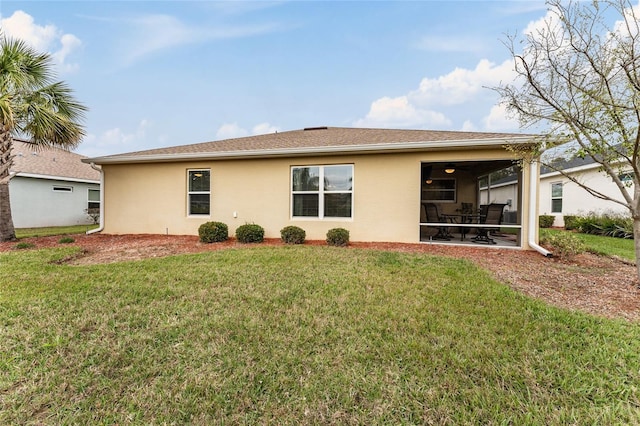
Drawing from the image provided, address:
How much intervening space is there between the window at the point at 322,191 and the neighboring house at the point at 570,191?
22.6 ft

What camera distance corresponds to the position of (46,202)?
13.7m

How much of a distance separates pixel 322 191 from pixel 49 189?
595 inches

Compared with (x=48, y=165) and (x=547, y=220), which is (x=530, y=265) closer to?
(x=547, y=220)

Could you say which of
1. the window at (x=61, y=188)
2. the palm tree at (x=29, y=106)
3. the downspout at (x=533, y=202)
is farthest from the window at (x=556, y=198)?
the window at (x=61, y=188)

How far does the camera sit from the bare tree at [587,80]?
398 cm

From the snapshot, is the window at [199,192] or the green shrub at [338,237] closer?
the green shrub at [338,237]

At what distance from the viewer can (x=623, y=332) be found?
2.83 m

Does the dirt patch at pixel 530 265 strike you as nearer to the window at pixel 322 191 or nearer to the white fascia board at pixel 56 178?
the window at pixel 322 191

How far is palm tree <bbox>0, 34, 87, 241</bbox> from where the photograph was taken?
729 centimetres

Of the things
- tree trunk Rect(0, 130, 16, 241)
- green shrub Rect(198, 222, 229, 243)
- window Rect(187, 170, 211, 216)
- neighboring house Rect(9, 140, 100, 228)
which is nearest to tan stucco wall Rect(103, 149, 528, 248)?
window Rect(187, 170, 211, 216)

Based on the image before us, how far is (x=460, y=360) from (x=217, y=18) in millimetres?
12380

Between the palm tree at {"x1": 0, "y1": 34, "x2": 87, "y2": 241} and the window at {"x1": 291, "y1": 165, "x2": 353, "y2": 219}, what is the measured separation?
707cm

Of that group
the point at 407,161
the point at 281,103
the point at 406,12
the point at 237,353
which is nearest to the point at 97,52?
the point at 281,103

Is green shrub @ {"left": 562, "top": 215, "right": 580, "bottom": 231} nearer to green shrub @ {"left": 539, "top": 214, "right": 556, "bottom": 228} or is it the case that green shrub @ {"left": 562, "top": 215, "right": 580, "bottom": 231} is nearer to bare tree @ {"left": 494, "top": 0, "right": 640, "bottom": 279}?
green shrub @ {"left": 539, "top": 214, "right": 556, "bottom": 228}
